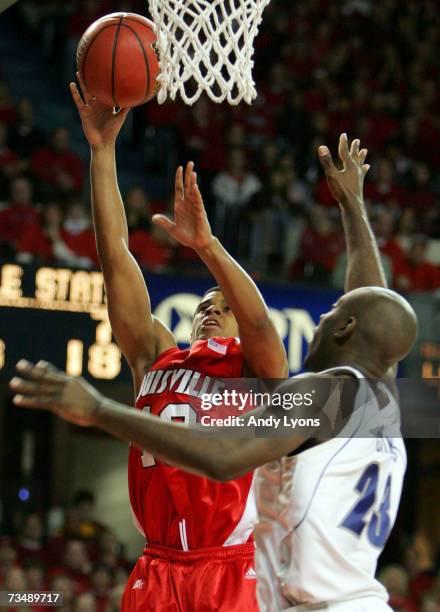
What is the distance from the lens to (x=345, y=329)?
2723 millimetres

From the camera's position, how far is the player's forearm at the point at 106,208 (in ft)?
12.7

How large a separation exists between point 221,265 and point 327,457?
1001 mm

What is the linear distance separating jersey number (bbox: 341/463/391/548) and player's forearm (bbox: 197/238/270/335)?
0.93m

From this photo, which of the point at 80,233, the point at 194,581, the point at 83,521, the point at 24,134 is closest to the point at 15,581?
the point at 83,521

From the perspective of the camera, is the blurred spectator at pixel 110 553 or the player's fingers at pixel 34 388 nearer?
the player's fingers at pixel 34 388

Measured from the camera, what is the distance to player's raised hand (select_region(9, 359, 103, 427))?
94.7 inches

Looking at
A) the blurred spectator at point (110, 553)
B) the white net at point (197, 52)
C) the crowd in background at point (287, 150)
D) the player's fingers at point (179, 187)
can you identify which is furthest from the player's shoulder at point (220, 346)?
the blurred spectator at point (110, 553)

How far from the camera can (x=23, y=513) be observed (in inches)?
362

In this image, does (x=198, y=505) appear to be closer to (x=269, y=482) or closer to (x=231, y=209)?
(x=269, y=482)

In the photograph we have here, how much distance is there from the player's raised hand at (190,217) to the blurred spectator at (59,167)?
5290 mm

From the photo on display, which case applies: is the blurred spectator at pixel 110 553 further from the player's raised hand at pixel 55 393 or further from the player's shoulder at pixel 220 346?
the player's raised hand at pixel 55 393

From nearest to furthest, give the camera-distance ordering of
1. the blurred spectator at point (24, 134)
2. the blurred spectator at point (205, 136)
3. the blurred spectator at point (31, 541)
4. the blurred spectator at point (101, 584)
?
the blurred spectator at point (101, 584) → the blurred spectator at point (31, 541) → the blurred spectator at point (24, 134) → the blurred spectator at point (205, 136)

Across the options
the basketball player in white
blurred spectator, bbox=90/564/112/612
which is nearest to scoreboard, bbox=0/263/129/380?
blurred spectator, bbox=90/564/112/612

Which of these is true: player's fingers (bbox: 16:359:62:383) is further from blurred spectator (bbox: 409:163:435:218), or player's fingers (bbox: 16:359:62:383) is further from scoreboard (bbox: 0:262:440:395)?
blurred spectator (bbox: 409:163:435:218)
